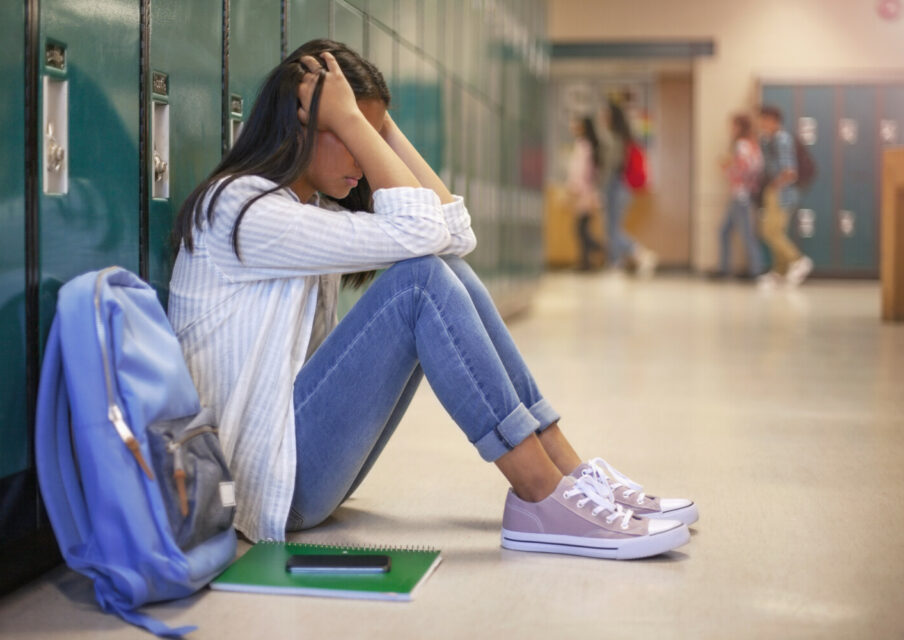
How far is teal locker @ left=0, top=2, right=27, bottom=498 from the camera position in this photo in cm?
171

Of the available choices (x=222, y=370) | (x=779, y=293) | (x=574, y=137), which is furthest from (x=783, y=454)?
(x=574, y=137)

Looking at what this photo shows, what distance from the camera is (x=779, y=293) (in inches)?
396

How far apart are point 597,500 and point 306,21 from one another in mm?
1631

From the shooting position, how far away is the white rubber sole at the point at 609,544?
2.00 metres

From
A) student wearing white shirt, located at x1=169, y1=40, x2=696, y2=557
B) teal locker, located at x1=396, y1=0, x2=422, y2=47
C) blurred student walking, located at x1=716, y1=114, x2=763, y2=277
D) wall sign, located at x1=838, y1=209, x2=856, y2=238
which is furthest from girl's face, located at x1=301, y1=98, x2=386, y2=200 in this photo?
wall sign, located at x1=838, y1=209, x2=856, y2=238

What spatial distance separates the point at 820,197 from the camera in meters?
12.4

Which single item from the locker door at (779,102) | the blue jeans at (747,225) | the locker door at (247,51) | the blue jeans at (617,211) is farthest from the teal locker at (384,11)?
the blue jeans at (617,211)

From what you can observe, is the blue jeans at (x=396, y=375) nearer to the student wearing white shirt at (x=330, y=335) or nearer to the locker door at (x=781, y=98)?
the student wearing white shirt at (x=330, y=335)

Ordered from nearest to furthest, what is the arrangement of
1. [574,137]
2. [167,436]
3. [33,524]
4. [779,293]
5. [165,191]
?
1. [167,436]
2. [33,524]
3. [165,191]
4. [779,293]
5. [574,137]

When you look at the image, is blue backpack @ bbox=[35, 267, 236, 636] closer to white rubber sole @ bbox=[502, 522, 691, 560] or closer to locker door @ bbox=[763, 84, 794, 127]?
white rubber sole @ bbox=[502, 522, 691, 560]

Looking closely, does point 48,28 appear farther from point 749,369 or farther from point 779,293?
point 779,293

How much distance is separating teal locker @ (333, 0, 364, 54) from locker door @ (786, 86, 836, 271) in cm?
963

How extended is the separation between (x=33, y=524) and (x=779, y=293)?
8.96m

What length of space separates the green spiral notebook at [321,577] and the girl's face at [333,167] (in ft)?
2.21
